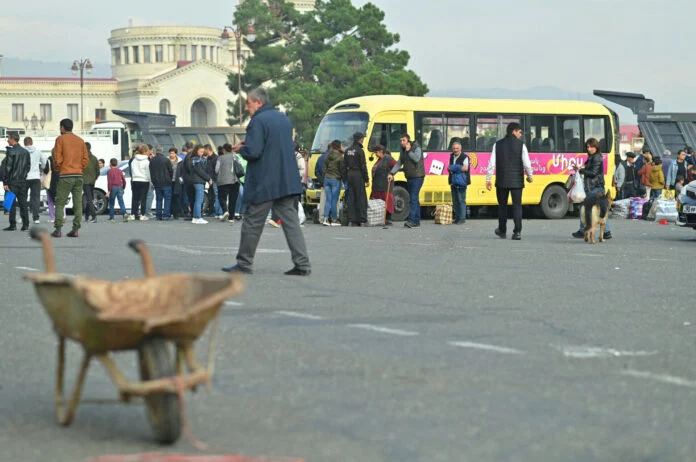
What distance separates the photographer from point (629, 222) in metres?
30.8

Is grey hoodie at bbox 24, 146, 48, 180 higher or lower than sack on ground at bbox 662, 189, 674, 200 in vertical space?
higher

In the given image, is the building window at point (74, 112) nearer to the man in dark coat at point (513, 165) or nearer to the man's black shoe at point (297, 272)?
the man in dark coat at point (513, 165)

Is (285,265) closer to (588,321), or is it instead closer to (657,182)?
(588,321)

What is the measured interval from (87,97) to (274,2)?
57.7m

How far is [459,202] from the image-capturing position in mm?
29531

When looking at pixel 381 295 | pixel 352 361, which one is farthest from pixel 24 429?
pixel 381 295

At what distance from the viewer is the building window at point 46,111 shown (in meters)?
150

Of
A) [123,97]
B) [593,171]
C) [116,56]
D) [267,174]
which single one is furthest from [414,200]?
[116,56]

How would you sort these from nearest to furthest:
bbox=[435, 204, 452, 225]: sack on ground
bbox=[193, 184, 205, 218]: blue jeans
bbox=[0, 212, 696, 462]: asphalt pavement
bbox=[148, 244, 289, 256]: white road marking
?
bbox=[0, 212, 696, 462]: asphalt pavement < bbox=[148, 244, 289, 256]: white road marking < bbox=[435, 204, 452, 225]: sack on ground < bbox=[193, 184, 205, 218]: blue jeans

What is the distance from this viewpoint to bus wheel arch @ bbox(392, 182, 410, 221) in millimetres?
30562

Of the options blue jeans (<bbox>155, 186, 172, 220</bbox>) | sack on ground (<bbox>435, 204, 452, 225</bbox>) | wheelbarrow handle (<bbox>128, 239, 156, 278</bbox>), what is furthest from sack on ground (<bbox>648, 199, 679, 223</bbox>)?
wheelbarrow handle (<bbox>128, 239, 156, 278</bbox>)

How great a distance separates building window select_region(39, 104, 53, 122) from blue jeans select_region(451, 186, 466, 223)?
125 metres

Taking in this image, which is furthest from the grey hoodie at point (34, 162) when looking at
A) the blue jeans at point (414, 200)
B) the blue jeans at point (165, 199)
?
the blue jeans at point (414, 200)

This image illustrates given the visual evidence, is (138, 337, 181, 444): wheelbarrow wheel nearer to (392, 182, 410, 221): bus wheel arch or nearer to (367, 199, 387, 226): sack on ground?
(367, 199, 387, 226): sack on ground
